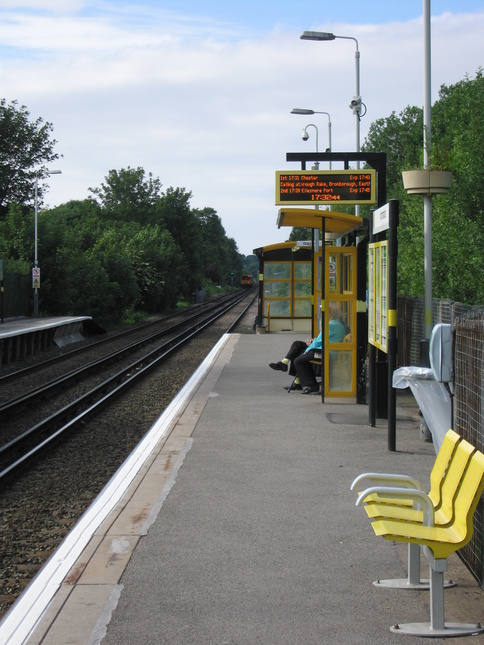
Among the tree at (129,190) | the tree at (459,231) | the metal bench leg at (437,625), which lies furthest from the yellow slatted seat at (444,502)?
the tree at (129,190)

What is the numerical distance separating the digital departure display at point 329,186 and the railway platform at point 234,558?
3349 mm

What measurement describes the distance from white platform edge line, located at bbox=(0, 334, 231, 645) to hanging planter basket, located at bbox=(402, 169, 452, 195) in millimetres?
5035

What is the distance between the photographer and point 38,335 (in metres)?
28.3

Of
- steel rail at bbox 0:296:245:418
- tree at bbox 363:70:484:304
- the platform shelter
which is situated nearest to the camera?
the platform shelter

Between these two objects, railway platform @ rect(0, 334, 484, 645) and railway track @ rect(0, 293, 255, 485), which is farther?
railway track @ rect(0, 293, 255, 485)

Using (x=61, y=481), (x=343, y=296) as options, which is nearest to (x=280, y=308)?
(x=343, y=296)

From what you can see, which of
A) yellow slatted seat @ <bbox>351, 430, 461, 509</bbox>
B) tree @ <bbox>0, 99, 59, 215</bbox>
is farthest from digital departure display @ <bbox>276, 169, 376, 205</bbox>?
tree @ <bbox>0, 99, 59, 215</bbox>

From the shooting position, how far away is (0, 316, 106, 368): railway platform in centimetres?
2513

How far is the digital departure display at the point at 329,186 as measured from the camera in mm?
11523

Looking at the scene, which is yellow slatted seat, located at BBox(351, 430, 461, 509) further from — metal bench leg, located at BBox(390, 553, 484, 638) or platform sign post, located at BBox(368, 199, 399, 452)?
platform sign post, located at BBox(368, 199, 399, 452)

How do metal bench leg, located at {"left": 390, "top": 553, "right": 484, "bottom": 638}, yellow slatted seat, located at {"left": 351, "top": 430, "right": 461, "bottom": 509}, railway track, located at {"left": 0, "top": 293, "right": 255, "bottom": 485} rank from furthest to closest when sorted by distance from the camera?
railway track, located at {"left": 0, "top": 293, "right": 255, "bottom": 485}, yellow slatted seat, located at {"left": 351, "top": 430, "right": 461, "bottom": 509}, metal bench leg, located at {"left": 390, "top": 553, "right": 484, "bottom": 638}

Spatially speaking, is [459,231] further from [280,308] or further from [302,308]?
[280,308]

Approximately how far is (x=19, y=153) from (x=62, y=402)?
46.8m

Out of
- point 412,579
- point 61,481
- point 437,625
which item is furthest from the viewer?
point 61,481
